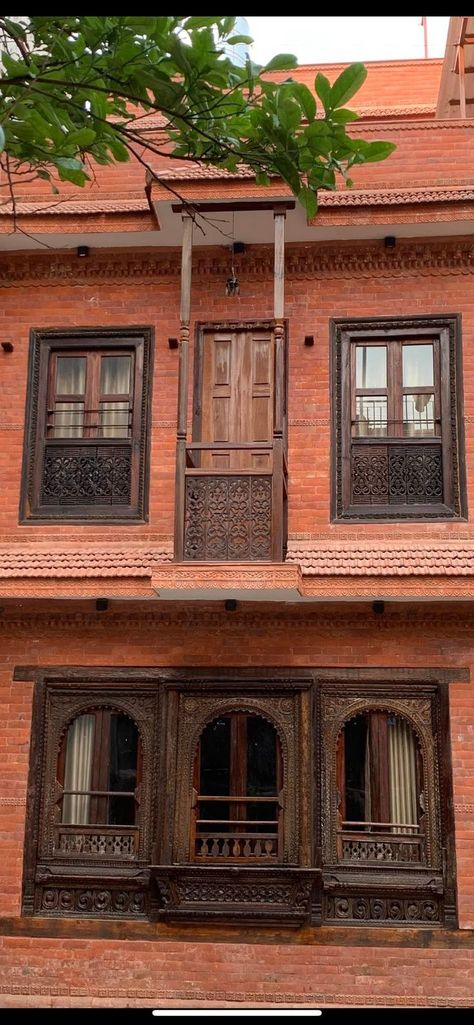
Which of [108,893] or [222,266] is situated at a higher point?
[222,266]

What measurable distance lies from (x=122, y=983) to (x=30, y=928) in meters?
0.94

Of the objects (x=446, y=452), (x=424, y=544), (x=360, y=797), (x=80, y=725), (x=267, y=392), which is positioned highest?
(x=267, y=392)

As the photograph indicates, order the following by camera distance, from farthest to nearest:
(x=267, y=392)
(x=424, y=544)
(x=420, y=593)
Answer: (x=267, y=392) < (x=424, y=544) < (x=420, y=593)

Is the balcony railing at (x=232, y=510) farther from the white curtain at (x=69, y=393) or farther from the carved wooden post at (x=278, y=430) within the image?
the white curtain at (x=69, y=393)

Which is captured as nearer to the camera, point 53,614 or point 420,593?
point 420,593

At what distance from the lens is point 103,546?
950 cm

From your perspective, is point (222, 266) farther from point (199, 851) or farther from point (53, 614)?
point (199, 851)

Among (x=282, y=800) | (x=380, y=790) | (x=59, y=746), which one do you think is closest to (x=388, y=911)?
(x=380, y=790)

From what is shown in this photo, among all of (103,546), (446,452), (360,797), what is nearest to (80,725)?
(103,546)

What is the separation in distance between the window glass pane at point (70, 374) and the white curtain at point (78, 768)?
10.5 ft

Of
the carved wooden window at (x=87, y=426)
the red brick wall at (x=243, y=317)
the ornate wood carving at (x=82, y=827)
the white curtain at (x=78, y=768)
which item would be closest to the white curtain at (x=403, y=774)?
the red brick wall at (x=243, y=317)

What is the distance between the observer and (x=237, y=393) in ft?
32.2

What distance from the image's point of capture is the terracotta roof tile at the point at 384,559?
855 cm

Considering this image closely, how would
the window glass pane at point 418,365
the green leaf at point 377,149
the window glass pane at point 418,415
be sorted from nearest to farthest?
the green leaf at point 377,149, the window glass pane at point 418,415, the window glass pane at point 418,365
